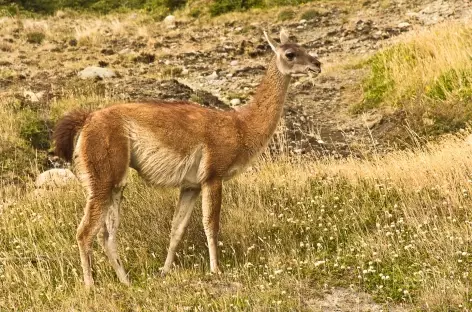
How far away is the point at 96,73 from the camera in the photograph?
65.9 ft

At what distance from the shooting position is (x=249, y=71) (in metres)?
21.4

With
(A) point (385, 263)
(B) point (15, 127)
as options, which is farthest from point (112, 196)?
(B) point (15, 127)

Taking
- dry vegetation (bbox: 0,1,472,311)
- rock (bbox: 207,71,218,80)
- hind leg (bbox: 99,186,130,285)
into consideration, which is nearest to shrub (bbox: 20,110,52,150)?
dry vegetation (bbox: 0,1,472,311)

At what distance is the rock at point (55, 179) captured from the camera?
33.1ft

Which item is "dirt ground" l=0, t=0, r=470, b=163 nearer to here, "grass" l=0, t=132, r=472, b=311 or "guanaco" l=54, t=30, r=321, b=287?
"grass" l=0, t=132, r=472, b=311

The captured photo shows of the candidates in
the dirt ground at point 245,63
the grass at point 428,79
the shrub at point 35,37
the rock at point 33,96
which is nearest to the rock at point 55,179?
the dirt ground at point 245,63

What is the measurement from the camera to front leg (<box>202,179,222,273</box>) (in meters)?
7.49

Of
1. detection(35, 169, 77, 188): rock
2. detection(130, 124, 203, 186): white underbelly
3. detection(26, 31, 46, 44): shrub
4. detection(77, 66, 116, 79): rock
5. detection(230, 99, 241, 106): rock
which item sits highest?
detection(130, 124, 203, 186): white underbelly

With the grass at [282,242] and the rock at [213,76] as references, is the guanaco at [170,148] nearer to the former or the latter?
the grass at [282,242]

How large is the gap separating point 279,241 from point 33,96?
34.2 ft

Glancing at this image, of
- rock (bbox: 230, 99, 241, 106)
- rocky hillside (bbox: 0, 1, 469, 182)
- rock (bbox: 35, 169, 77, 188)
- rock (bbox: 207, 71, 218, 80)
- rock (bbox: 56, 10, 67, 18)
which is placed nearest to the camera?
rock (bbox: 35, 169, 77, 188)

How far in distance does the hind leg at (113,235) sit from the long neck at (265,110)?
5.06ft

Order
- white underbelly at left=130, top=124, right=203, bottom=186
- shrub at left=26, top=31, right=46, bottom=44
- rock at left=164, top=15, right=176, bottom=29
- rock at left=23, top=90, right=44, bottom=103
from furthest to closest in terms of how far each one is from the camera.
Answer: rock at left=164, top=15, right=176, bottom=29, shrub at left=26, top=31, right=46, bottom=44, rock at left=23, top=90, right=44, bottom=103, white underbelly at left=130, top=124, right=203, bottom=186

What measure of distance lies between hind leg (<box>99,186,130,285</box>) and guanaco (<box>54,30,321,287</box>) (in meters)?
0.01
